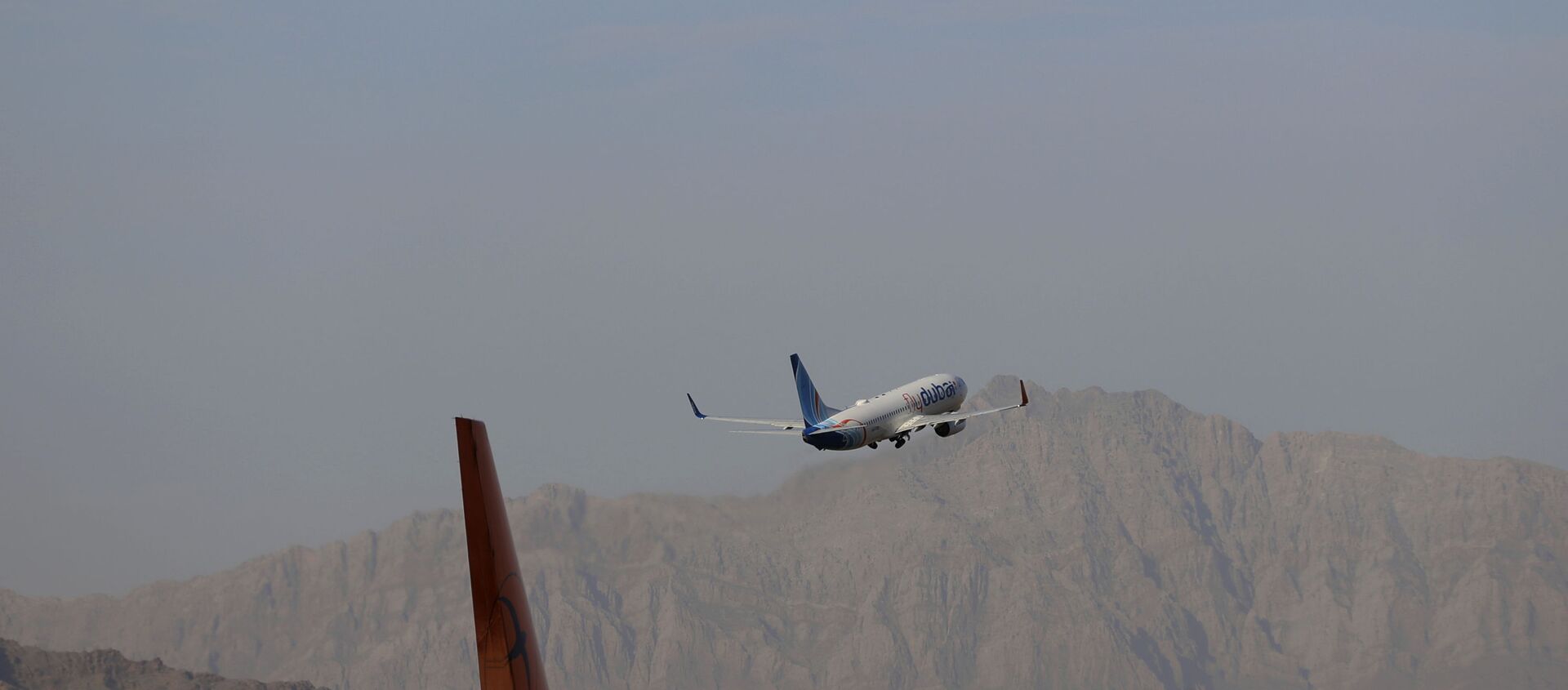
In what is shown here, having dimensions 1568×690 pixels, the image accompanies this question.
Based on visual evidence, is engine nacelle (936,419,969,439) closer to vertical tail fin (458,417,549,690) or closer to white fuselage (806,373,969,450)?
white fuselage (806,373,969,450)

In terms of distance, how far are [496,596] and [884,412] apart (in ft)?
515

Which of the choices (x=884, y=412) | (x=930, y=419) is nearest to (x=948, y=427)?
(x=930, y=419)

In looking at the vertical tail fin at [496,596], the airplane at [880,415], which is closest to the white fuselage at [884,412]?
the airplane at [880,415]

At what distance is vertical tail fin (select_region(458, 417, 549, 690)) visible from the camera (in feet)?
56.4

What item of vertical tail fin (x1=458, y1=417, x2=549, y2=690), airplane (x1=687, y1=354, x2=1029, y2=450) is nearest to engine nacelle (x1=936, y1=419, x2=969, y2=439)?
airplane (x1=687, y1=354, x2=1029, y2=450)

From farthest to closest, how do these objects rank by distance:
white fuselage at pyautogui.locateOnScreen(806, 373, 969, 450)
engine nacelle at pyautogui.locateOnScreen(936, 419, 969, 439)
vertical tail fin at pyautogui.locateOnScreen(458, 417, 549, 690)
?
engine nacelle at pyautogui.locateOnScreen(936, 419, 969, 439)
white fuselage at pyautogui.locateOnScreen(806, 373, 969, 450)
vertical tail fin at pyautogui.locateOnScreen(458, 417, 549, 690)

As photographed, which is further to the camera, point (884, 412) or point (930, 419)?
point (930, 419)

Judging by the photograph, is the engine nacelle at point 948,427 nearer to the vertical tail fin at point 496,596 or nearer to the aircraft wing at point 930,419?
the aircraft wing at point 930,419

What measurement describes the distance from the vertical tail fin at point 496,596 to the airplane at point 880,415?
477ft

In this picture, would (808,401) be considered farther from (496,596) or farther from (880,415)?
(496,596)

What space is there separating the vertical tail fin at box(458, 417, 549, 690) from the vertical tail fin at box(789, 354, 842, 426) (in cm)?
16137

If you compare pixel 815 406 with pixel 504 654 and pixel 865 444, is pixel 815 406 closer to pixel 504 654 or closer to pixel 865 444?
pixel 865 444

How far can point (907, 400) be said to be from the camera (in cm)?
17812

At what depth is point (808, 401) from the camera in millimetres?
182875
